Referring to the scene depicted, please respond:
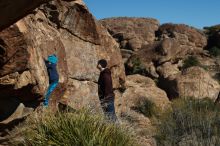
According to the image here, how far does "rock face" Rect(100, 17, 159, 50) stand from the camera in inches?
2034

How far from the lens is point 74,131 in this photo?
27.8 ft

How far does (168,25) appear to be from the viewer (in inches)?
2298

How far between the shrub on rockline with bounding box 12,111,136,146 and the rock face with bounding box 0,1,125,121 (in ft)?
4.01

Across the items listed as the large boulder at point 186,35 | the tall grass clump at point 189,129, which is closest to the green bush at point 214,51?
the large boulder at point 186,35

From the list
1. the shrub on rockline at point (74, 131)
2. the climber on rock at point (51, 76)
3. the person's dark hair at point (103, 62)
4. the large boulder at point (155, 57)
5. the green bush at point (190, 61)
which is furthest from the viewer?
the green bush at point (190, 61)

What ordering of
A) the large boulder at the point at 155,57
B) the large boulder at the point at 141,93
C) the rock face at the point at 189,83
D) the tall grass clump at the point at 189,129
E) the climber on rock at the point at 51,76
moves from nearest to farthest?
the tall grass clump at the point at 189,129 → the climber on rock at the point at 51,76 → the large boulder at the point at 141,93 → the rock face at the point at 189,83 → the large boulder at the point at 155,57

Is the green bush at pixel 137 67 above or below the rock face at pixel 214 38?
below

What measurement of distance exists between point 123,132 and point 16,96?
262 centimetres

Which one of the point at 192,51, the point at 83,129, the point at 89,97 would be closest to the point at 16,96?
the point at 83,129

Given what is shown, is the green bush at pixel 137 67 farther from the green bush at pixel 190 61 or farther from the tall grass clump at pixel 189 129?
the tall grass clump at pixel 189 129

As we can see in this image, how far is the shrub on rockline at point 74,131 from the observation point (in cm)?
835

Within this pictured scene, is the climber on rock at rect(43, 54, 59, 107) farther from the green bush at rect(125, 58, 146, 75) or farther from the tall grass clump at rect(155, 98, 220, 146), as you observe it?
the green bush at rect(125, 58, 146, 75)

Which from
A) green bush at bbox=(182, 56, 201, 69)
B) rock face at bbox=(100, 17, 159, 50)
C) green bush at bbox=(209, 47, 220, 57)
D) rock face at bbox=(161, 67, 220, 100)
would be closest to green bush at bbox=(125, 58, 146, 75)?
rock face at bbox=(161, 67, 220, 100)

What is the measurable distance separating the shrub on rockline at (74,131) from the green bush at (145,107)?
1206 cm
